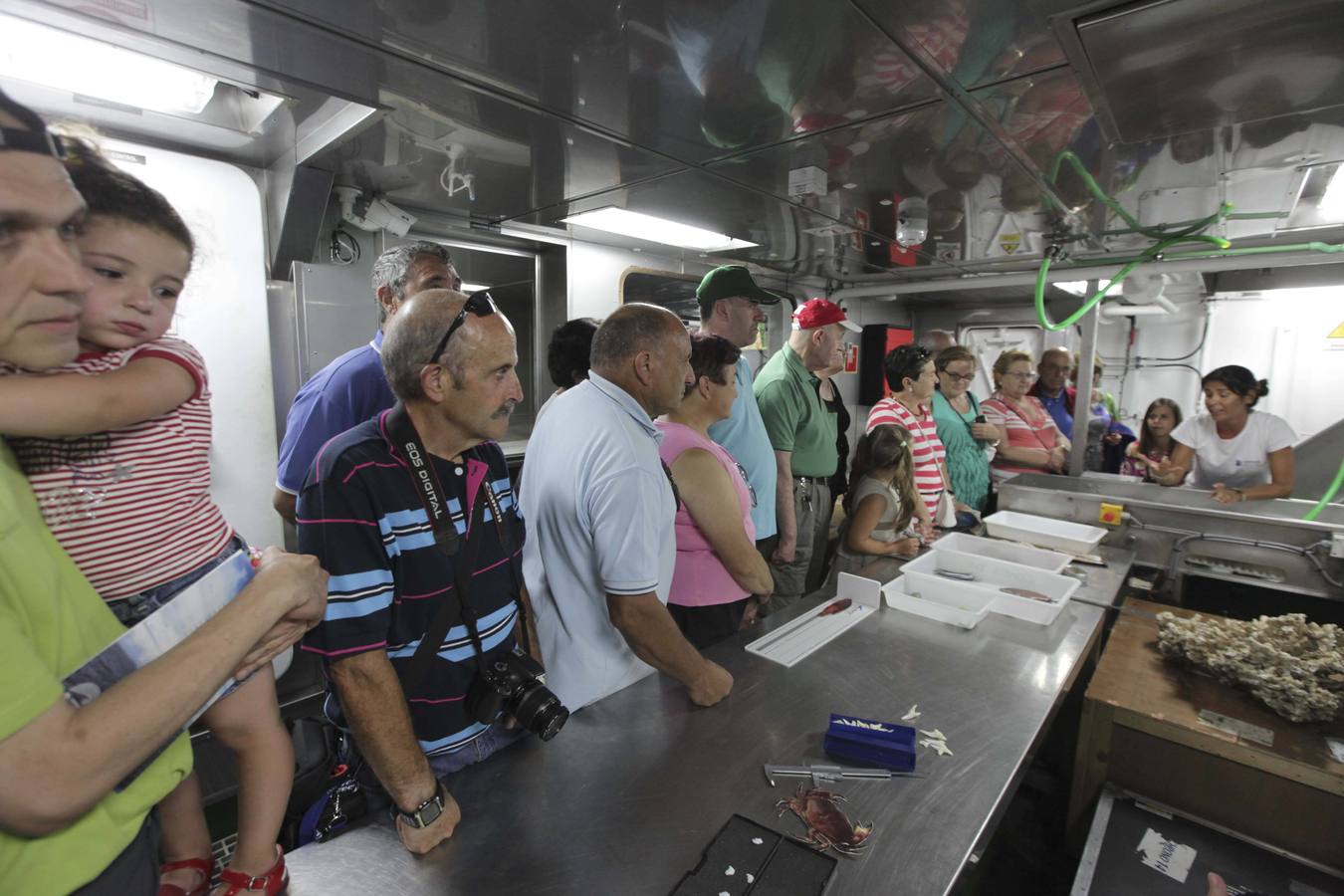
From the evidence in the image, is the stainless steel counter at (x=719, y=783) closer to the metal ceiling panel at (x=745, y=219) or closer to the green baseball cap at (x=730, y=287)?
the green baseball cap at (x=730, y=287)

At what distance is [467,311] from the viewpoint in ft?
3.67

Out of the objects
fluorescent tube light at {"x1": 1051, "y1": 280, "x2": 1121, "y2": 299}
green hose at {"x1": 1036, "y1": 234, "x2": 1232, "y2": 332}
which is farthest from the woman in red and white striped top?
fluorescent tube light at {"x1": 1051, "y1": 280, "x2": 1121, "y2": 299}

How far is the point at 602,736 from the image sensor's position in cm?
121

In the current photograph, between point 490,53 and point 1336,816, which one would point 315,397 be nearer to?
point 490,53

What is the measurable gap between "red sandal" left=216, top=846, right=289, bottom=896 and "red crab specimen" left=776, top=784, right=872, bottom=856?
0.77 metres

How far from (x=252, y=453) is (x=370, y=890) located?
212 centimetres

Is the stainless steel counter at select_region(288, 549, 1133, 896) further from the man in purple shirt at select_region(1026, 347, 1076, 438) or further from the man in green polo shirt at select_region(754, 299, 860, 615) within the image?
the man in purple shirt at select_region(1026, 347, 1076, 438)

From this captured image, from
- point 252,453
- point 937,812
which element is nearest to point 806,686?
point 937,812

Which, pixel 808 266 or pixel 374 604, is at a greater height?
pixel 808 266

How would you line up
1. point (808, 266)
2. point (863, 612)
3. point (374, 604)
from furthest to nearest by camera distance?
point (808, 266)
point (863, 612)
point (374, 604)

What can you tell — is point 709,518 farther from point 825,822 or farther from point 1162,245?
point 1162,245

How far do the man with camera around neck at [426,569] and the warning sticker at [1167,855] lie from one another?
149 cm

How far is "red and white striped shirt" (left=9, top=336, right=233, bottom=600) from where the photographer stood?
85 centimetres

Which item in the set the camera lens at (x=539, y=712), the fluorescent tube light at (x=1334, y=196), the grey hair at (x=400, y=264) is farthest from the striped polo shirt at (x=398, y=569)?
the fluorescent tube light at (x=1334, y=196)
